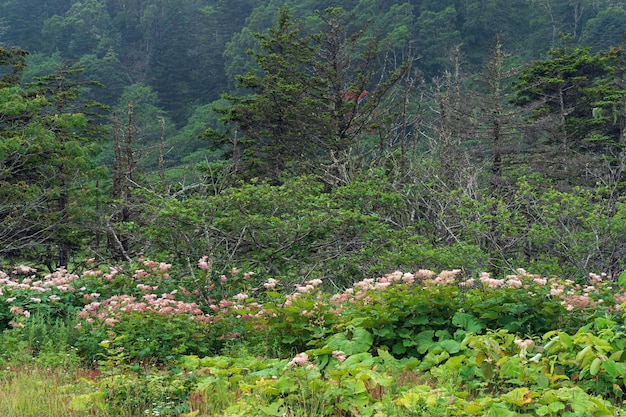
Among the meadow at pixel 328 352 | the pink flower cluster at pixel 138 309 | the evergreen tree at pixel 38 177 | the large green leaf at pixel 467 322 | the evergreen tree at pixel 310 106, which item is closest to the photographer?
the meadow at pixel 328 352

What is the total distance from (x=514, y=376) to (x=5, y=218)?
14.1 metres

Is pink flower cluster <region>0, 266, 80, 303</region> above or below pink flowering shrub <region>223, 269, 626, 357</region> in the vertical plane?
below

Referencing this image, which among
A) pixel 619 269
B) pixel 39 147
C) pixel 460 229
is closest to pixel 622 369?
pixel 619 269

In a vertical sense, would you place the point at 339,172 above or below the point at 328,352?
below

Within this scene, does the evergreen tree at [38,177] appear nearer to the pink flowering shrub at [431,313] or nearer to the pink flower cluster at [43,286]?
the pink flower cluster at [43,286]

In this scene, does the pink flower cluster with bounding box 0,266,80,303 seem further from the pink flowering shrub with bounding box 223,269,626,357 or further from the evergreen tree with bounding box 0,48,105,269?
the evergreen tree with bounding box 0,48,105,269

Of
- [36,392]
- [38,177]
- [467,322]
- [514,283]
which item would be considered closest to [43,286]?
[36,392]

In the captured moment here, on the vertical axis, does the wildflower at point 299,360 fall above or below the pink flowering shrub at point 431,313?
above

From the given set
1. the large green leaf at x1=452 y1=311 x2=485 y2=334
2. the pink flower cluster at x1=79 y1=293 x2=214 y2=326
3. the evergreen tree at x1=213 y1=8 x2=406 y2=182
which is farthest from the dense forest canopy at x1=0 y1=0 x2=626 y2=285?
the large green leaf at x1=452 y1=311 x2=485 y2=334

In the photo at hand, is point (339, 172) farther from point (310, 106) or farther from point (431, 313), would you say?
point (431, 313)

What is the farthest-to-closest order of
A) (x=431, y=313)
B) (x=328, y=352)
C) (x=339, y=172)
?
1. (x=339, y=172)
2. (x=431, y=313)
3. (x=328, y=352)

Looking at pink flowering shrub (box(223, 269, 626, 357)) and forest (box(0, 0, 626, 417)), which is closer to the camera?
forest (box(0, 0, 626, 417))

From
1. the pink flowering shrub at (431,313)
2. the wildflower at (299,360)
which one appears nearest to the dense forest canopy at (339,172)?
the pink flowering shrub at (431,313)

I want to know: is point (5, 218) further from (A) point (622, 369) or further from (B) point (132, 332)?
(A) point (622, 369)
